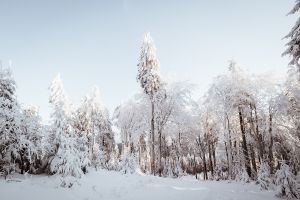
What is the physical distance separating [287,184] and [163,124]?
1832cm

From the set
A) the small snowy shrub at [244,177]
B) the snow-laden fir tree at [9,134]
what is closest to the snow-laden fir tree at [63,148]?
the snow-laden fir tree at [9,134]

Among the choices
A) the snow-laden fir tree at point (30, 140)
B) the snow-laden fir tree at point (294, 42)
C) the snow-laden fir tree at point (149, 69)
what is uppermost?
the snow-laden fir tree at point (149, 69)

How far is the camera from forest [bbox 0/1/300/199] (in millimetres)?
17453

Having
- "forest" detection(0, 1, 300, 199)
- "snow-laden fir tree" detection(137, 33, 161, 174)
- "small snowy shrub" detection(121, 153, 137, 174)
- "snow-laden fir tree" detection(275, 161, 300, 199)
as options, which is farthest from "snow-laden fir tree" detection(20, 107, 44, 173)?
"snow-laden fir tree" detection(275, 161, 300, 199)

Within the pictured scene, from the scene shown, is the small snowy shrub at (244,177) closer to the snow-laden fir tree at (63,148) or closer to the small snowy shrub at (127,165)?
the small snowy shrub at (127,165)

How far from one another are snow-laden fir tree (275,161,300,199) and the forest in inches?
1.9

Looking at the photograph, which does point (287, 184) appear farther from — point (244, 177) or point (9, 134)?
point (9, 134)

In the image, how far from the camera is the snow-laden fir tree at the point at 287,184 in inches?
574

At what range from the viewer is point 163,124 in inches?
1259

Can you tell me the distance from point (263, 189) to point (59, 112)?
53.1 ft

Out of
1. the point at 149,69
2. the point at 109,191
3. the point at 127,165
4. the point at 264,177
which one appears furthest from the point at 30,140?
the point at 264,177

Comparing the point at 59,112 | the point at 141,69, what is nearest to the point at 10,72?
the point at 59,112

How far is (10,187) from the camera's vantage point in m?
12.8

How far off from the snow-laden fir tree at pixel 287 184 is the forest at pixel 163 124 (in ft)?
0.16
